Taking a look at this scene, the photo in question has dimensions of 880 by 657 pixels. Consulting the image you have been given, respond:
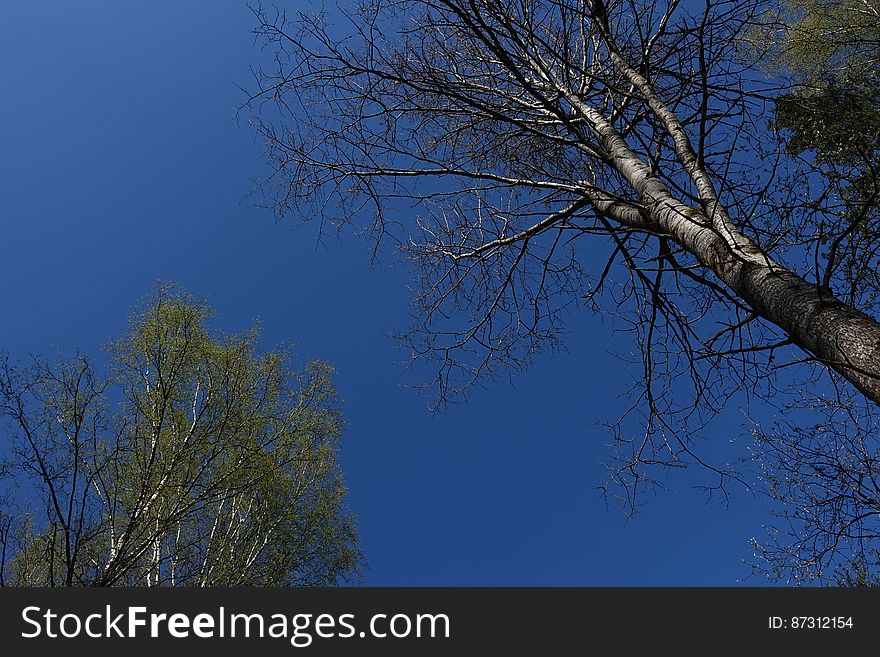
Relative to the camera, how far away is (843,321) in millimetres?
1698

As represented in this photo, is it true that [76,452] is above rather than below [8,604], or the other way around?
Answer: above

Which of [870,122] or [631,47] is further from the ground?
[631,47]

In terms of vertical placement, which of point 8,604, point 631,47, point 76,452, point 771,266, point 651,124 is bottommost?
point 8,604

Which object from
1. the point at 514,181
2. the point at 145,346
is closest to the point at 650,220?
the point at 514,181

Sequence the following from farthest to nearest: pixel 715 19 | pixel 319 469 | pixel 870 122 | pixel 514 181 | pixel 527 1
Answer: pixel 319 469
pixel 870 122
pixel 527 1
pixel 715 19
pixel 514 181

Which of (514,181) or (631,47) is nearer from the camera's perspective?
(514,181)

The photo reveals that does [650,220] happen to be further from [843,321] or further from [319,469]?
[319,469]

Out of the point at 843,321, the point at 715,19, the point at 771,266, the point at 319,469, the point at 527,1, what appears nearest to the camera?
the point at 843,321

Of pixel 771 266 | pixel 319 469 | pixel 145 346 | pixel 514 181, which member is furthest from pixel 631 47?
pixel 319 469

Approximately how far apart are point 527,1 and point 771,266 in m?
2.87

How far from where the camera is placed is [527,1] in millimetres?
3754

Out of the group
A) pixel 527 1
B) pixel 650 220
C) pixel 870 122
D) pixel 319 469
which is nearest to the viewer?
pixel 650 220

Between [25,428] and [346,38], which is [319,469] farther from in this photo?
[346,38]

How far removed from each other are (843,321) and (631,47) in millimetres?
3246
